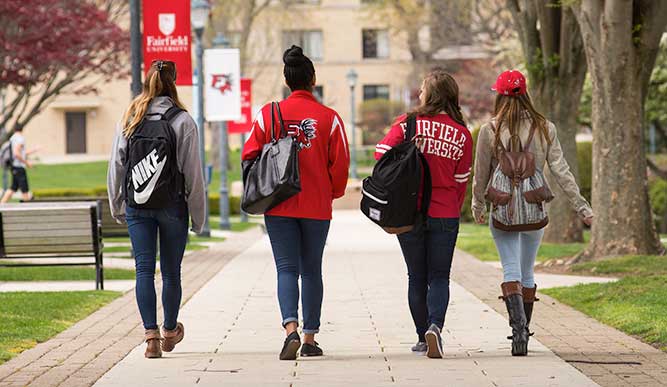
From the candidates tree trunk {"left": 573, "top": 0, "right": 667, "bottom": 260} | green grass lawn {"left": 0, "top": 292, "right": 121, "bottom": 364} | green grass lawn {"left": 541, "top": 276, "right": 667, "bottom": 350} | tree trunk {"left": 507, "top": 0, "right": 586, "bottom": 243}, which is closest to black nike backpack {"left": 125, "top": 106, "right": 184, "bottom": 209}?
green grass lawn {"left": 0, "top": 292, "right": 121, "bottom": 364}

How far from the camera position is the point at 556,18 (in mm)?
22016

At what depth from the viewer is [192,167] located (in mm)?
9242

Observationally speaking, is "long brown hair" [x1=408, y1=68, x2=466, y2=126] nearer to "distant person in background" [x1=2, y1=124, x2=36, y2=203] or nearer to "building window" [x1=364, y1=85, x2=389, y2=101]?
"distant person in background" [x1=2, y1=124, x2=36, y2=203]

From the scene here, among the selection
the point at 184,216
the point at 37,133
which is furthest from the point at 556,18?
the point at 37,133

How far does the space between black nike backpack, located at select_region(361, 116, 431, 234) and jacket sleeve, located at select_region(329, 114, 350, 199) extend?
0.15 m

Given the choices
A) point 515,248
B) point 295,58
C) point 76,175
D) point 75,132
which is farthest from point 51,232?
point 75,132

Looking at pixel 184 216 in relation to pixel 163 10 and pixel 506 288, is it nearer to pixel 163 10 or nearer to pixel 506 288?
pixel 506 288

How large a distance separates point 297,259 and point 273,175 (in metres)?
0.59

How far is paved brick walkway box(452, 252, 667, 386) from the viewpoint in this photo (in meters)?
8.32

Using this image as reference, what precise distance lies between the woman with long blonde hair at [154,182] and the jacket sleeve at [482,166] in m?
1.67

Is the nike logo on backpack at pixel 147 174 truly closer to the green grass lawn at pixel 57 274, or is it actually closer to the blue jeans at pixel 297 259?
the blue jeans at pixel 297 259

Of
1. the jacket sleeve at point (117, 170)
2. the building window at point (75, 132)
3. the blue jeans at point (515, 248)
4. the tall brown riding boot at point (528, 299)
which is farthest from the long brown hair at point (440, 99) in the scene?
the building window at point (75, 132)

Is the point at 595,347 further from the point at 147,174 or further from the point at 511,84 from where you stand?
the point at 147,174

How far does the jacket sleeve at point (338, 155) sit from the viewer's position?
917cm
